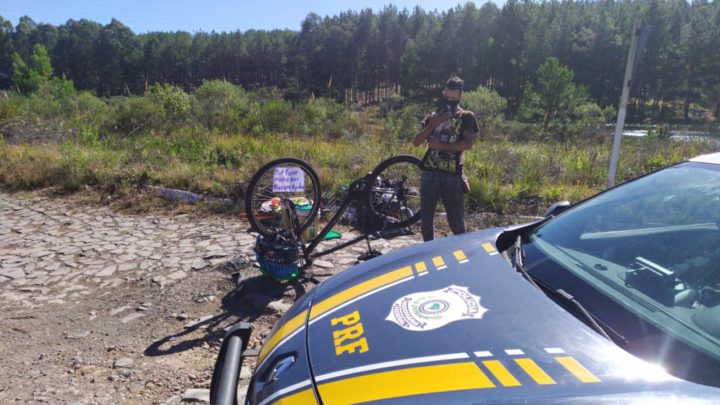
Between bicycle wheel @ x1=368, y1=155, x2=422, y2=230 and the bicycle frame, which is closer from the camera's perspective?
the bicycle frame

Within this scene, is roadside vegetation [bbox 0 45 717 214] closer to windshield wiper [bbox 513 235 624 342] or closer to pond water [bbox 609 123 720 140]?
pond water [bbox 609 123 720 140]

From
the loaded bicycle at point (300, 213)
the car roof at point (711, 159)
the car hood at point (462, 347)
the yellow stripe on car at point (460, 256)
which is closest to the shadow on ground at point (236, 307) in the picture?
the loaded bicycle at point (300, 213)

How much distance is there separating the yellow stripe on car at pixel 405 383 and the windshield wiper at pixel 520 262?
0.68 metres

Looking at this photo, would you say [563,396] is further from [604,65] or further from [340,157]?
[604,65]

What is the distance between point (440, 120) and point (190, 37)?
99.4m

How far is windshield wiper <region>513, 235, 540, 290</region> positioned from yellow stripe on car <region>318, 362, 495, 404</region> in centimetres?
68

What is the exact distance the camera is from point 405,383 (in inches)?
57.5

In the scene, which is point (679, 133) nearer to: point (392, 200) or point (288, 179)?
point (392, 200)

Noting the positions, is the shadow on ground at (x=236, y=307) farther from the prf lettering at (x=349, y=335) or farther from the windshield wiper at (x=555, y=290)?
the windshield wiper at (x=555, y=290)

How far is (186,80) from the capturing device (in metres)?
84.2

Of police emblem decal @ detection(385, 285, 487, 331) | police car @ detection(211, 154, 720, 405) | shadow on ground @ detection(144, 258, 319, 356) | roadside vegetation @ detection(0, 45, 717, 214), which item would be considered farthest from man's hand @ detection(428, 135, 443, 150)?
roadside vegetation @ detection(0, 45, 717, 214)

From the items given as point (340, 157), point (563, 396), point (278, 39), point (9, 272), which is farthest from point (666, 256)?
point (278, 39)

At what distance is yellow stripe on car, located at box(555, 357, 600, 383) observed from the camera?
1.38 m

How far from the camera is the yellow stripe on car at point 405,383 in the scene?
142cm
